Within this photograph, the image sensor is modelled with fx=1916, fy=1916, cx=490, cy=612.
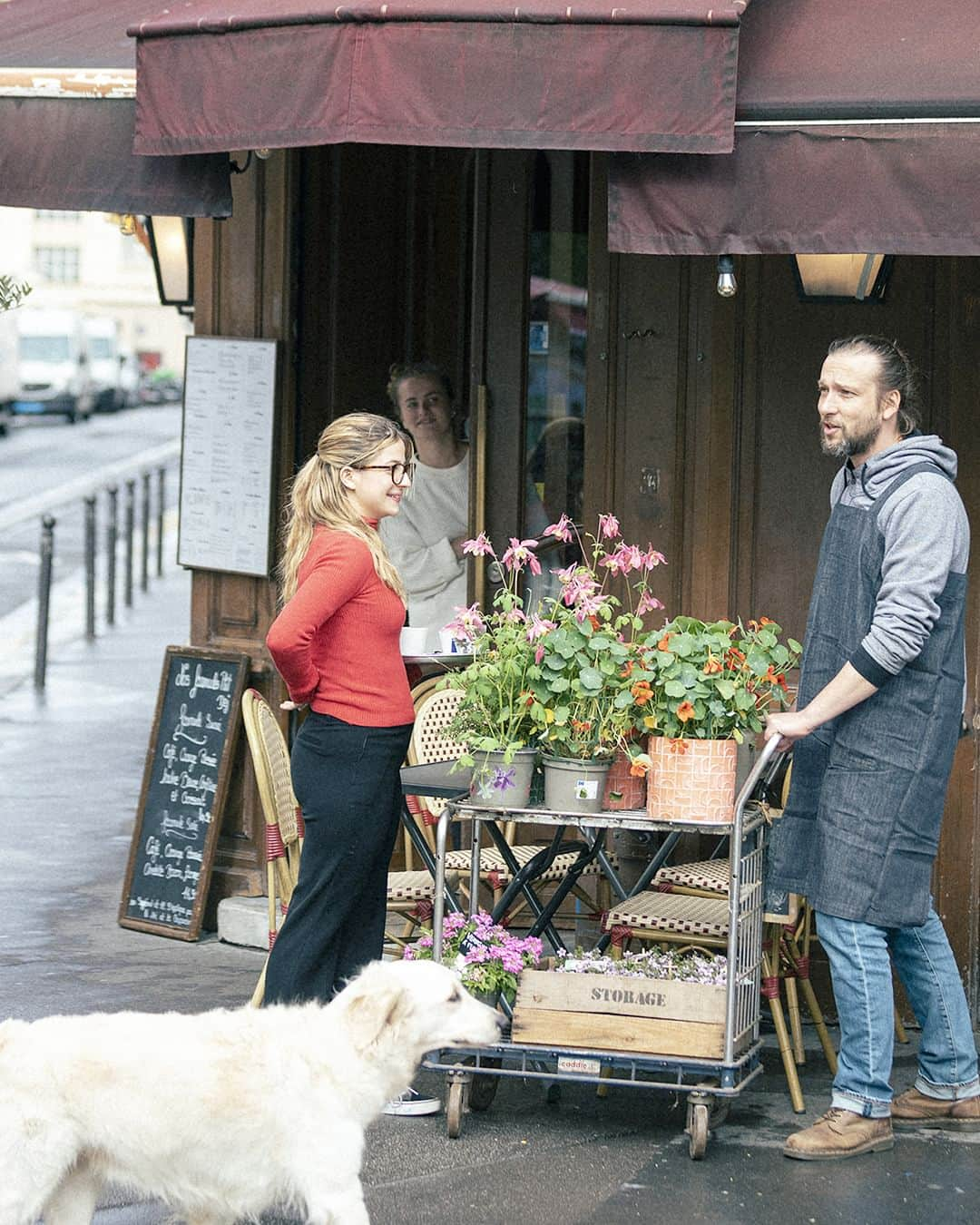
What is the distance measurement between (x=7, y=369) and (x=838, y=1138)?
36484 mm

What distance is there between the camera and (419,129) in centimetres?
512

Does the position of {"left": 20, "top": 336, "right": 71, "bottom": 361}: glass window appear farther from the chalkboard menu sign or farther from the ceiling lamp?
the chalkboard menu sign

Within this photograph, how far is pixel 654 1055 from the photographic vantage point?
4887 mm

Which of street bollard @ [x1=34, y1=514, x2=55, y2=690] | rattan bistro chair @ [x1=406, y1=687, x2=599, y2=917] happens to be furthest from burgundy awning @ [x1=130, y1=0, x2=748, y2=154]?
street bollard @ [x1=34, y1=514, x2=55, y2=690]

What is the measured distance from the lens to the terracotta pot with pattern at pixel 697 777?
15.8 ft

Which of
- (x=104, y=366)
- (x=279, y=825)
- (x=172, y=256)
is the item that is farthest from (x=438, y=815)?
(x=104, y=366)

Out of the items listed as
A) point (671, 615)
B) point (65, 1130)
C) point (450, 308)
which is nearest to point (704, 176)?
point (671, 615)

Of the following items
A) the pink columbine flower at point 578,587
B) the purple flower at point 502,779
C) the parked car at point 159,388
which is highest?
the parked car at point 159,388

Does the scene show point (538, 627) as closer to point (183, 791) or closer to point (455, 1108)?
point (455, 1108)

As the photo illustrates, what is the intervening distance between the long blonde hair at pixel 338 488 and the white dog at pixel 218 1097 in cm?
130

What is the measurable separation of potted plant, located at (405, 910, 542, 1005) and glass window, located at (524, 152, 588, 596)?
2.08 meters

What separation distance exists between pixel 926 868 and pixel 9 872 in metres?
4.52

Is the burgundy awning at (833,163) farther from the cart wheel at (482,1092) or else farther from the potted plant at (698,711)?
the cart wheel at (482,1092)

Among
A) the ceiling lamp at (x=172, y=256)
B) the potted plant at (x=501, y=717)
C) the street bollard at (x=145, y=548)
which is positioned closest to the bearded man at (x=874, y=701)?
the potted plant at (x=501, y=717)
